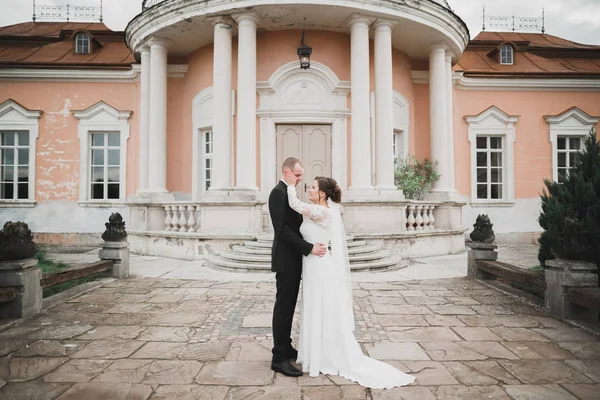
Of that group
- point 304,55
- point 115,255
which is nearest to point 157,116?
point 304,55

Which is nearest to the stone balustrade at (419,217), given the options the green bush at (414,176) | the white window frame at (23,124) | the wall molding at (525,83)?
the green bush at (414,176)

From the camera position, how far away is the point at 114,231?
24.4 feet

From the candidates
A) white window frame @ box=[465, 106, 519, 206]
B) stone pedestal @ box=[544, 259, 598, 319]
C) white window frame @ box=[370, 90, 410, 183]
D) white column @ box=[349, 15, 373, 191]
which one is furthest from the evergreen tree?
white window frame @ box=[465, 106, 519, 206]

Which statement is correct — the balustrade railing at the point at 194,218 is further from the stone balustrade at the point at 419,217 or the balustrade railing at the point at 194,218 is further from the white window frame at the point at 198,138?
the white window frame at the point at 198,138

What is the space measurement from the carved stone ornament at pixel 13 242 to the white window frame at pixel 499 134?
12357 millimetres

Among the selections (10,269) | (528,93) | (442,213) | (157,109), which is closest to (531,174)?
(528,93)

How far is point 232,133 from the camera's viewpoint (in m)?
10.5

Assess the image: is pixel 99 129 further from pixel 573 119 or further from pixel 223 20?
pixel 573 119

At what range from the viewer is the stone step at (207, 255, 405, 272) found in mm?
8102

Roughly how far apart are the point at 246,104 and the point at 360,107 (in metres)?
2.65

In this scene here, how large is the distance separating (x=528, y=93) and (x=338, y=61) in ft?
23.2

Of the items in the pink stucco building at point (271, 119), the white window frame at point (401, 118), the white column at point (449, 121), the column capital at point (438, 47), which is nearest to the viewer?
the pink stucco building at point (271, 119)

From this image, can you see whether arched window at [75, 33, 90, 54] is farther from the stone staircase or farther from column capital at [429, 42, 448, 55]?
column capital at [429, 42, 448, 55]

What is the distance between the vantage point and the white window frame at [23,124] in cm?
1331
